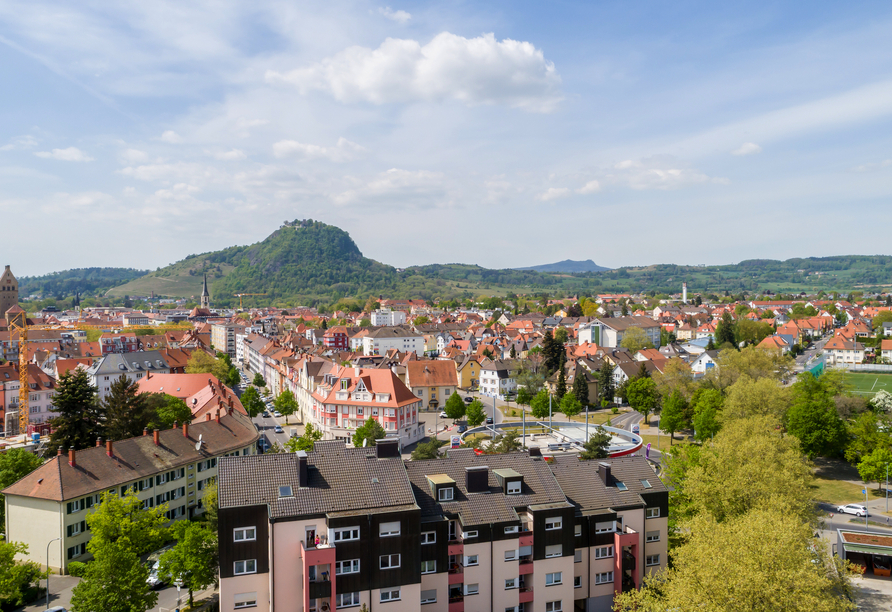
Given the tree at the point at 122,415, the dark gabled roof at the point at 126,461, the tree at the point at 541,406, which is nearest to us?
the dark gabled roof at the point at 126,461

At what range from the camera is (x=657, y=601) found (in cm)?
2017

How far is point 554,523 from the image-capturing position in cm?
2466

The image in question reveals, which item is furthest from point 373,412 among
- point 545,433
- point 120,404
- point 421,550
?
point 421,550

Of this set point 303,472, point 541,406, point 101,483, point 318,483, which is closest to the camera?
point 303,472

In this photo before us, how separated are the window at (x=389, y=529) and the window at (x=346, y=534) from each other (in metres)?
0.88

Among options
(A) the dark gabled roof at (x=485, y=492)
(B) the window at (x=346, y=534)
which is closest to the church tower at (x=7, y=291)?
(A) the dark gabled roof at (x=485, y=492)

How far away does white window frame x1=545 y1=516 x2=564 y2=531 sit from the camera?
24.6 m

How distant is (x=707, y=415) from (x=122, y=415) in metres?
48.0

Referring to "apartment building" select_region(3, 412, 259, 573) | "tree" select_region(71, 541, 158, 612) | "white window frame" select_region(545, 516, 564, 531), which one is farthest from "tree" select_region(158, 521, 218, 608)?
"white window frame" select_region(545, 516, 564, 531)

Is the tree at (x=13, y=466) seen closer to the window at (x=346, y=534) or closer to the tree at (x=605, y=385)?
the window at (x=346, y=534)

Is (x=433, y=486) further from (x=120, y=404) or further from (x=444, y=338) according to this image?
(x=444, y=338)

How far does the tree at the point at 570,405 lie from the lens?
66250 millimetres

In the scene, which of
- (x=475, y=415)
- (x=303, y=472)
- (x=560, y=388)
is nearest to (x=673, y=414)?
(x=560, y=388)

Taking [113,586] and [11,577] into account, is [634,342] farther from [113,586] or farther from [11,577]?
[11,577]
